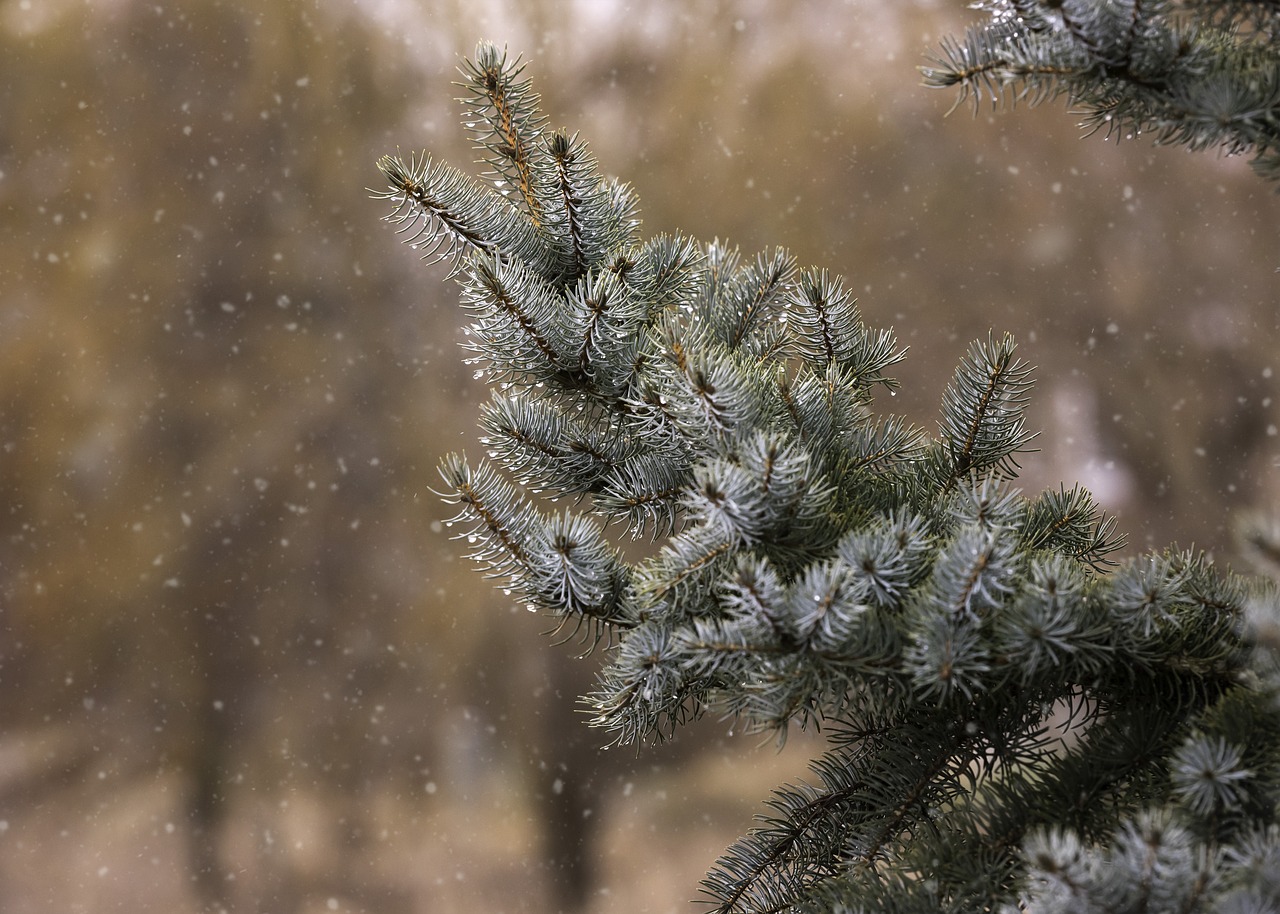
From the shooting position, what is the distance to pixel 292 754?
229cm

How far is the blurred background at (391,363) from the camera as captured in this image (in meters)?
2.24

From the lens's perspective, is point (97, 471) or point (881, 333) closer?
point (881, 333)

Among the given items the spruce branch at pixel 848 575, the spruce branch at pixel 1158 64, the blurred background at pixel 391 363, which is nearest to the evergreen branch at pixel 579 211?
the spruce branch at pixel 848 575

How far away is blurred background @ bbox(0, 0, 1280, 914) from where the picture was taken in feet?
7.34

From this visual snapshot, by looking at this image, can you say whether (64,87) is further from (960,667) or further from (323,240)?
(960,667)

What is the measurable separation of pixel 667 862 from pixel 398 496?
0.97 metres

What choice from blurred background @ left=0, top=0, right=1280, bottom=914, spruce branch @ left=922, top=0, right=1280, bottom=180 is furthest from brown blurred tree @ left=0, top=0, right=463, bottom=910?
spruce branch @ left=922, top=0, right=1280, bottom=180

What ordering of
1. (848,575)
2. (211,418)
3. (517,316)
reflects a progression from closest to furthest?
1. (848,575)
2. (517,316)
3. (211,418)

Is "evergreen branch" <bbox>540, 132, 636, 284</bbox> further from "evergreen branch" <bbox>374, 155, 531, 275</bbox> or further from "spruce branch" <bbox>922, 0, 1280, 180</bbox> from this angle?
"spruce branch" <bbox>922, 0, 1280, 180</bbox>

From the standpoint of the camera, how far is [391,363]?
2.39 m

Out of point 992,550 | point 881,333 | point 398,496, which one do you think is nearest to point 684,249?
point 881,333

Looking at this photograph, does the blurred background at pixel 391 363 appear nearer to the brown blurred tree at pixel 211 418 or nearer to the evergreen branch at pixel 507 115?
the brown blurred tree at pixel 211 418

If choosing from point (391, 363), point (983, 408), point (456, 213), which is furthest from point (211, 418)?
point (983, 408)

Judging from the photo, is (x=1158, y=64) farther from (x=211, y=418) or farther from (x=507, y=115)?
(x=211, y=418)
